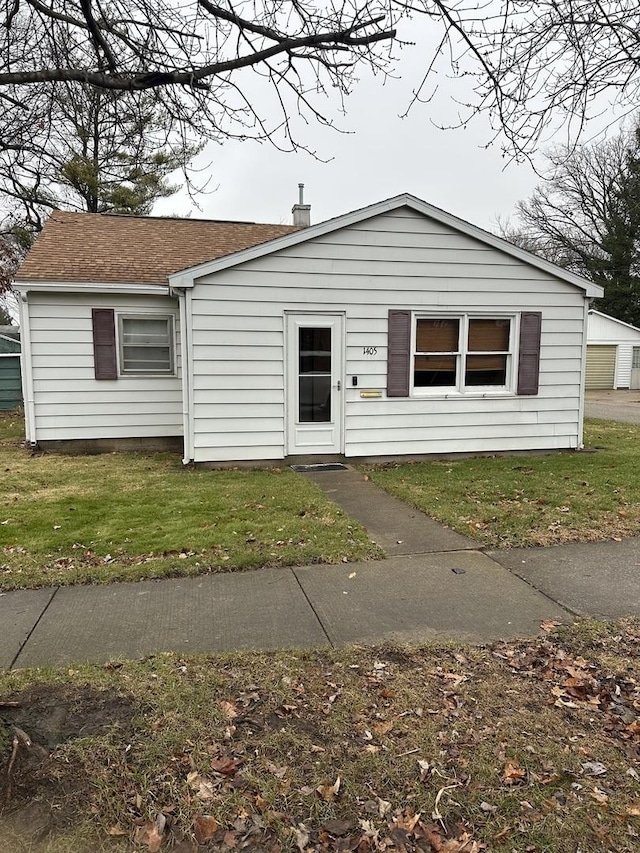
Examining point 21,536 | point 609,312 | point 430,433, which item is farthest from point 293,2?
point 609,312

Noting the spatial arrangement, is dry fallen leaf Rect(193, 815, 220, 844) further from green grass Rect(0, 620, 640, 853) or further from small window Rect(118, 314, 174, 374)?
small window Rect(118, 314, 174, 374)

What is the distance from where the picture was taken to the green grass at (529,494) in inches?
225

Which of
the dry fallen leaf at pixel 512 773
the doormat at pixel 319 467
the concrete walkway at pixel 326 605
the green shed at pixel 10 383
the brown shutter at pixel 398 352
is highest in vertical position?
the brown shutter at pixel 398 352

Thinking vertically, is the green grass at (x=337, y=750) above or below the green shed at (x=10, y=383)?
below

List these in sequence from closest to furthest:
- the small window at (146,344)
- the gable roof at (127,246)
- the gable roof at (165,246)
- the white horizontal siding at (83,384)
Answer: the gable roof at (165,246)
the white horizontal siding at (83,384)
the gable roof at (127,246)
the small window at (146,344)

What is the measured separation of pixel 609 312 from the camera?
38.2 m

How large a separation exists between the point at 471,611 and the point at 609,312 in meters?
39.7

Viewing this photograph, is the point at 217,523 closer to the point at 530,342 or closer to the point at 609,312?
the point at 530,342

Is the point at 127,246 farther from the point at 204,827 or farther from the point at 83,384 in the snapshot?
the point at 204,827

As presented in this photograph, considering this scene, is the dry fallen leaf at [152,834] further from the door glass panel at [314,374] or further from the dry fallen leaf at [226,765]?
the door glass panel at [314,374]

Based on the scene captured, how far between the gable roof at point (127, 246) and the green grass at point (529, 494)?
5.96 m

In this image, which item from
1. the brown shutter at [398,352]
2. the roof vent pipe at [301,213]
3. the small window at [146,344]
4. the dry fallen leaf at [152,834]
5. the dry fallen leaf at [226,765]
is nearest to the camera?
the dry fallen leaf at [152,834]

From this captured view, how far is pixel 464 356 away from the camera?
952 centimetres

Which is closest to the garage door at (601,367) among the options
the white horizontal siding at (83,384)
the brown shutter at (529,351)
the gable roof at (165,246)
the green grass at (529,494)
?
the green grass at (529,494)
